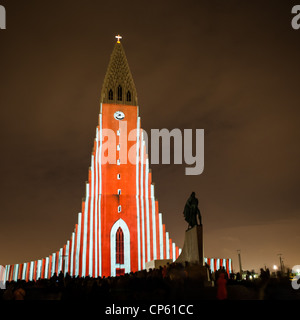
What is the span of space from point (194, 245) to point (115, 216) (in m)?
22.8

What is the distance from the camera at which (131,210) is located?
136 feet

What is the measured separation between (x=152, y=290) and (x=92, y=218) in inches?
1192

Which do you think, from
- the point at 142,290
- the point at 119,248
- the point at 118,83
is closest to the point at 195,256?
the point at 142,290

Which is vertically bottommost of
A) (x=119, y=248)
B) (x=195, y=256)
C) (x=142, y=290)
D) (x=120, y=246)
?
(x=142, y=290)

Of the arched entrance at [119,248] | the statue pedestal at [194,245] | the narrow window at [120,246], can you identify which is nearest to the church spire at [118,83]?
the arched entrance at [119,248]

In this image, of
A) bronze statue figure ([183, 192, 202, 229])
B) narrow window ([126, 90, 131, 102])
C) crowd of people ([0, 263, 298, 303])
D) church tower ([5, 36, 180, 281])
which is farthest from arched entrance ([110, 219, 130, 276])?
crowd of people ([0, 263, 298, 303])

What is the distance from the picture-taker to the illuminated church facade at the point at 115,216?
39.7 metres

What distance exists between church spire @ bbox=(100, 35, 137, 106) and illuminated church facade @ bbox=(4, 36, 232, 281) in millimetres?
166

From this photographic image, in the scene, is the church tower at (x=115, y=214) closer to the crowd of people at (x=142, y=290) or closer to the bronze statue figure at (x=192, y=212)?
the bronze statue figure at (x=192, y=212)

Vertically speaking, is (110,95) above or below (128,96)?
below

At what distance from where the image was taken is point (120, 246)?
4041cm

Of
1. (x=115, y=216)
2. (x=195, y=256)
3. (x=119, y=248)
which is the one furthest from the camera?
(x=115, y=216)

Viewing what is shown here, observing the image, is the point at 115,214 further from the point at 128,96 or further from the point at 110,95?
the point at 128,96
